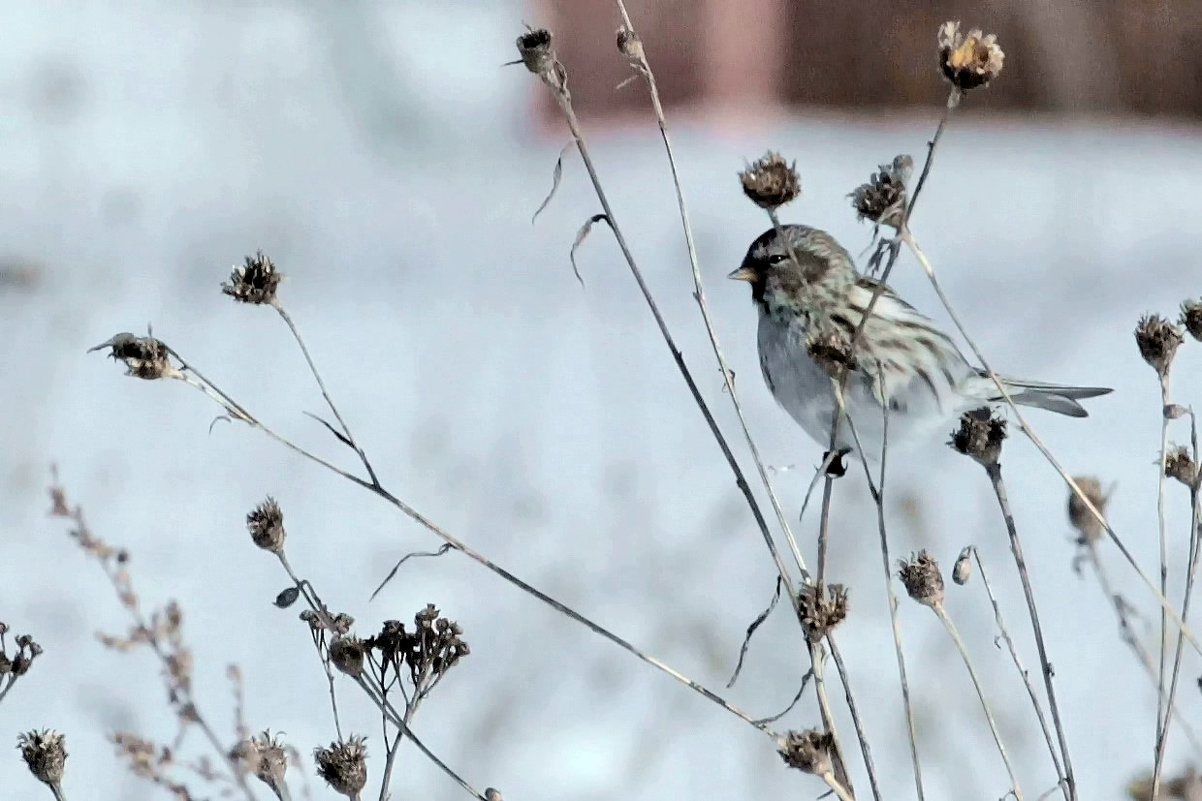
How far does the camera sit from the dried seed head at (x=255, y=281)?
1.25 m

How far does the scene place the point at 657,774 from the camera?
2586mm

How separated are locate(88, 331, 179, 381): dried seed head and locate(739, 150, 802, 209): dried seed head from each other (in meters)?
0.50

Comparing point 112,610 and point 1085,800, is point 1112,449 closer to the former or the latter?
point 1085,800

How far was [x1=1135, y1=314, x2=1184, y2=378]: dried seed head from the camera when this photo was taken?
128 centimetres

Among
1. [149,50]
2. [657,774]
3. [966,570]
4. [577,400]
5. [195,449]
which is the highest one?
[149,50]

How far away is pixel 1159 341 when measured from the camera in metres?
1.29

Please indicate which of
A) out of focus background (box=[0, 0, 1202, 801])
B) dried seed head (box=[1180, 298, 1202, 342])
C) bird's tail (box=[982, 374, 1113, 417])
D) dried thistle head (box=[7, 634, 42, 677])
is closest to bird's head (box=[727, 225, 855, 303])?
bird's tail (box=[982, 374, 1113, 417])

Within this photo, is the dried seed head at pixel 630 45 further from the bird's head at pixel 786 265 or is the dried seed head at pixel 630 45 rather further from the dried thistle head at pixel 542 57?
the bird's head at pixel 786 265

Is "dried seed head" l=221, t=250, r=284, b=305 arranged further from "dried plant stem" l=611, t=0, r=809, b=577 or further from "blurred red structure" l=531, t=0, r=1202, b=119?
"blurred red structure" l=531, t=0, r=1202, b=119

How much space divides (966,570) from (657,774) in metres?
1.46

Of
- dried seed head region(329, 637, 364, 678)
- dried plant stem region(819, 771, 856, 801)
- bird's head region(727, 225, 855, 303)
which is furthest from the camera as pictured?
bird's head region(727, 225, 855, 303)

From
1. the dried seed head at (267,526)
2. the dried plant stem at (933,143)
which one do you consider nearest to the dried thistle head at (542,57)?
the dried plant stem at (933,143)

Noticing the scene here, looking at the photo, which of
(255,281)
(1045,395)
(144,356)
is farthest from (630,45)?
(1045,395)

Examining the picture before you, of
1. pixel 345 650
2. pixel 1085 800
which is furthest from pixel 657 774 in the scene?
pixel 345 650
